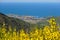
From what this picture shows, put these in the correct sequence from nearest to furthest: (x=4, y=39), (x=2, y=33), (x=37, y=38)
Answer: (x=37, y=38) → (x=4, y=39) → (x=2, y=33)

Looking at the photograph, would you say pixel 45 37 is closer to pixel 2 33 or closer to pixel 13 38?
pixel 13 38

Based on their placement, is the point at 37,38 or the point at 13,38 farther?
the point at 13,38

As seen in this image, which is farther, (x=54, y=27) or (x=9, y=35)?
(x=9, y=35)

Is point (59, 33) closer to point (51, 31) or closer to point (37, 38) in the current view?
point (51, 31)

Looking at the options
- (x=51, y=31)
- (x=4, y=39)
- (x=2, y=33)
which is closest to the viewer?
(x=51, y=31)

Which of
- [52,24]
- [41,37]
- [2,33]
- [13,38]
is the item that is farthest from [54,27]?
[2,33]

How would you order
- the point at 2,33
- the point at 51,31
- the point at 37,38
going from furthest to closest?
the point at 2,33, the point at 51,31, the point at 37,38

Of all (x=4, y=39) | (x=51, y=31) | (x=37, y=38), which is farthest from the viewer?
(x=4, y=39)

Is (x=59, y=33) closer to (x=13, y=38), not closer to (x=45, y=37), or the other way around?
(x=45, y=37)

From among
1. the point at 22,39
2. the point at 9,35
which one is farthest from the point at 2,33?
the point at 22,39
